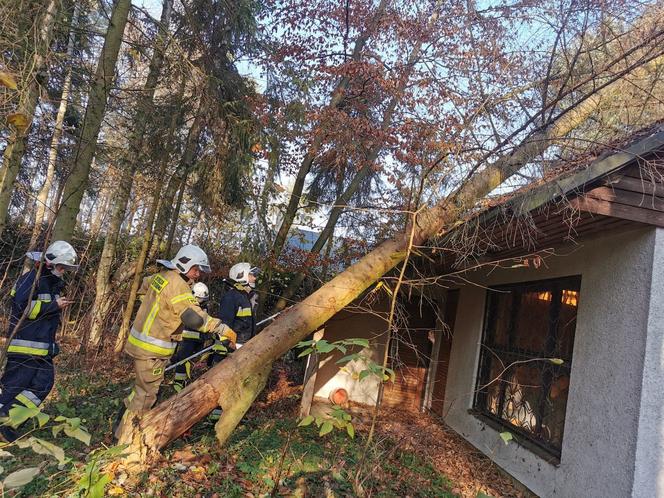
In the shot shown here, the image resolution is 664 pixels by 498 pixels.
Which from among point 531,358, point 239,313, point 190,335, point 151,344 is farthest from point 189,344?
point 531,358

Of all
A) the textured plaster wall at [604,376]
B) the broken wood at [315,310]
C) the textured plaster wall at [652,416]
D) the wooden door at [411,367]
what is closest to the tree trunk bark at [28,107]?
the broken wood at [315,310]

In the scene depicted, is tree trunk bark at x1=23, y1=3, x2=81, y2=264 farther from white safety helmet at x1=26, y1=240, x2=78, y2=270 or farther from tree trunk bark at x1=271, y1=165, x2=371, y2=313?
tree trunk bark at x1=271, y1=165, x2=371, y2=313

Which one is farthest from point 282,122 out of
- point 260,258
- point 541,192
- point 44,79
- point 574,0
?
point 541,192

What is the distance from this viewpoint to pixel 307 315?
513 cm

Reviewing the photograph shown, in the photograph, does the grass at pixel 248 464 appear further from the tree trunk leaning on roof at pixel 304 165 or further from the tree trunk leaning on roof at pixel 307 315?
the tree trunk leaning on roof at pixel 304 165

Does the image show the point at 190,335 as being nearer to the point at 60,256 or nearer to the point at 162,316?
the point at 162,316

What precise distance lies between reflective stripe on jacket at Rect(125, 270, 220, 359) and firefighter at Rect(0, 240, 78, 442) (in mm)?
819

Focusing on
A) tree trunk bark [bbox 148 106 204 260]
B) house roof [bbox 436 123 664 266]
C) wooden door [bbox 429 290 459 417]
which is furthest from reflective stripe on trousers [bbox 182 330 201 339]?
house roof [bbox 436 123 664 266]

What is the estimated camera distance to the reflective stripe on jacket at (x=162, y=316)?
14.3 ft

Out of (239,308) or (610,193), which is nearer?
(610,193)

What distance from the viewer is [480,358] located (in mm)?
6738

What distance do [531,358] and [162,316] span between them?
4225mm

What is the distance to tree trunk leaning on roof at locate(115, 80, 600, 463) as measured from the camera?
405 centimetres

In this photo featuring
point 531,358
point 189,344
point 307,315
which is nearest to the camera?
point 307,315
